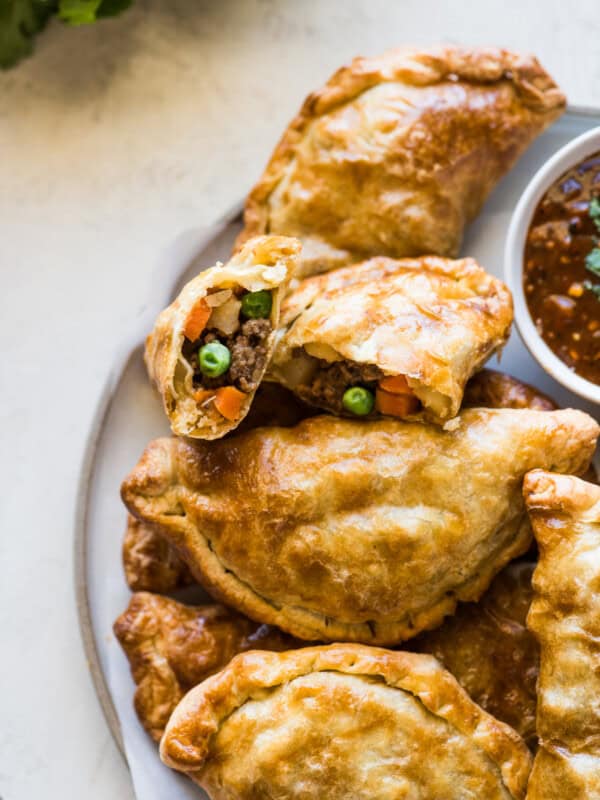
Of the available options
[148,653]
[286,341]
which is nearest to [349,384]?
[286,341]

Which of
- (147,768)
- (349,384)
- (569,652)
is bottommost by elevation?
(147,768)

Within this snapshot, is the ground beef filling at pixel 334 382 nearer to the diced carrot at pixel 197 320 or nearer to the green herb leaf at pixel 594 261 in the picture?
the diced carrot at pixel 197 320

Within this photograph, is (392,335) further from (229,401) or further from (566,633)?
(566,633)

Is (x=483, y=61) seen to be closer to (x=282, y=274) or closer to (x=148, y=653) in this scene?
(x=282, y=274)

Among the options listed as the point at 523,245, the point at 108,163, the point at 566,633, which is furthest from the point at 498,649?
the point at 108,163

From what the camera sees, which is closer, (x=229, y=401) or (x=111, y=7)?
(x=229, y=401)

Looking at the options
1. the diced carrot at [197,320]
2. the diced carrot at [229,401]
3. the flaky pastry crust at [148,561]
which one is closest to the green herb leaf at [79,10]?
the diced carrot at [197,320]

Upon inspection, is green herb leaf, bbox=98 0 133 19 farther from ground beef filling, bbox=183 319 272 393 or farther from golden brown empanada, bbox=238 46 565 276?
ground beef filling, bbox=183 319 272 393
